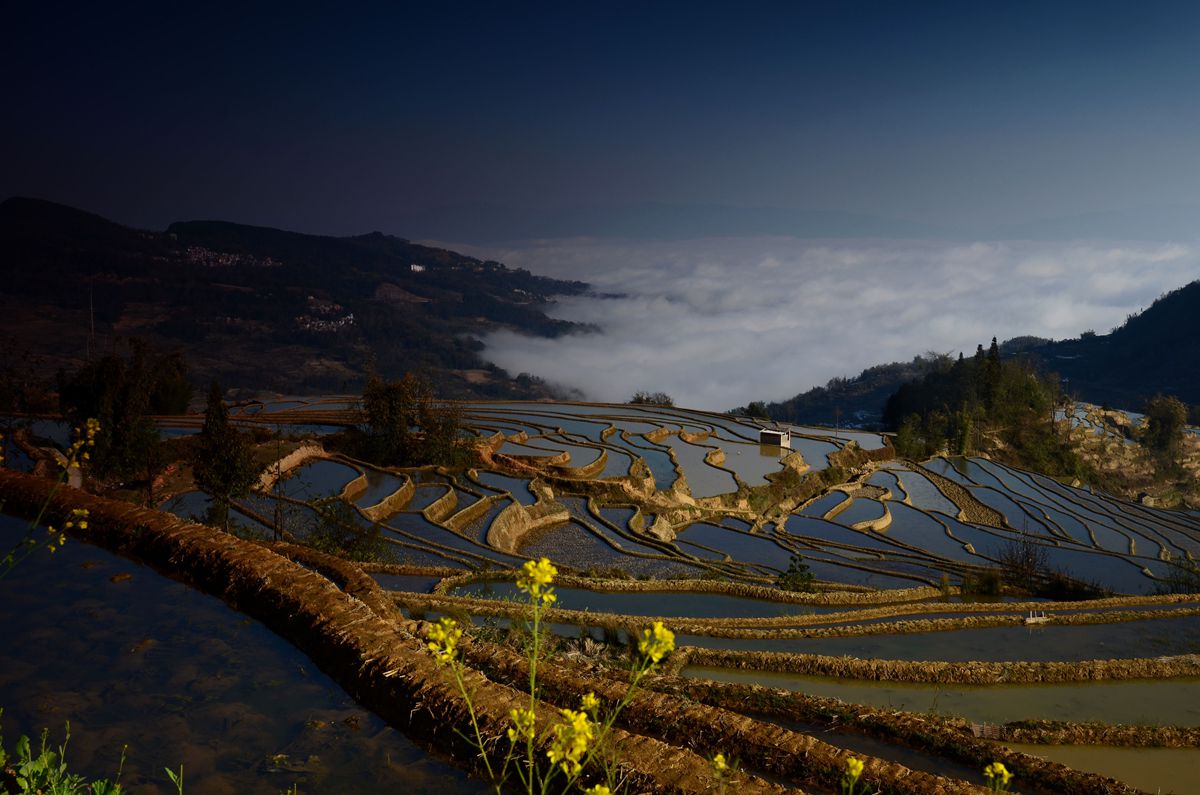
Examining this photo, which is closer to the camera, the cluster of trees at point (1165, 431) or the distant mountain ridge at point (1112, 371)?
Result: the cluster of trees at point (1165, 431)

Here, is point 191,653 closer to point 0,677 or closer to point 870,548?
point 0,677

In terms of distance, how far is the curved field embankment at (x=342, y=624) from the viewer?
526cm

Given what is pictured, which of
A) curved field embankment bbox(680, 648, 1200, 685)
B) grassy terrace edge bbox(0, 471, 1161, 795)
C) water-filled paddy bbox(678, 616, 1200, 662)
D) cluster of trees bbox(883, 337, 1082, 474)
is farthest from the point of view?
cluster of trees bbox(883, 337, 1082, 474)

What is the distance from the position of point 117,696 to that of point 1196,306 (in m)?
187

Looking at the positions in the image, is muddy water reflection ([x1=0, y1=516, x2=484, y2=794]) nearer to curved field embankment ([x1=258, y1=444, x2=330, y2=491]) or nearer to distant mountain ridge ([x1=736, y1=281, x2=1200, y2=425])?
curved field embankment ([x1=258, y1=444, x2=330, y2=491])

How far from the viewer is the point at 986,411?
69.9m

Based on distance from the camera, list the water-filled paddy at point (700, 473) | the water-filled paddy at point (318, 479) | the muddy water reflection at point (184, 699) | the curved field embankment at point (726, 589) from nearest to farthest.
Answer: the muddy water reflection at point (184, 699)
the curved field embankment at point (726, 589)
the water-filled paddy at point (318, 479)
the water-filled paddy at point (700, 473)

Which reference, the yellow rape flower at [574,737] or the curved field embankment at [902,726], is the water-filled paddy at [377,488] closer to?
the curved field embankment at [902,726]

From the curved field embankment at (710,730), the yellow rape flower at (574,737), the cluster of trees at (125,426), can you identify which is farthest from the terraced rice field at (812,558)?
the yellow rape flower at (574,737)

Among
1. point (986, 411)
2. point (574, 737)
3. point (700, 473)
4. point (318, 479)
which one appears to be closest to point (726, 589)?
point (574, 737)

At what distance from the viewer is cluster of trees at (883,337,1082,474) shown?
63.4m

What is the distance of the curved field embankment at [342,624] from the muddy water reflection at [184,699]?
→ 7.3 inches

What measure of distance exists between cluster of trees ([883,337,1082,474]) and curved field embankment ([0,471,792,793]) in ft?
183

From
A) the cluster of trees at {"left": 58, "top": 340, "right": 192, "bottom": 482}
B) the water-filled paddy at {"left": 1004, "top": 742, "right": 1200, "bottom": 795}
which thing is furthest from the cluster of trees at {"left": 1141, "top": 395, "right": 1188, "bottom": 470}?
the cluster of trees at {"left": 58, "top": 340, "right": 192, "bottom": 482}
